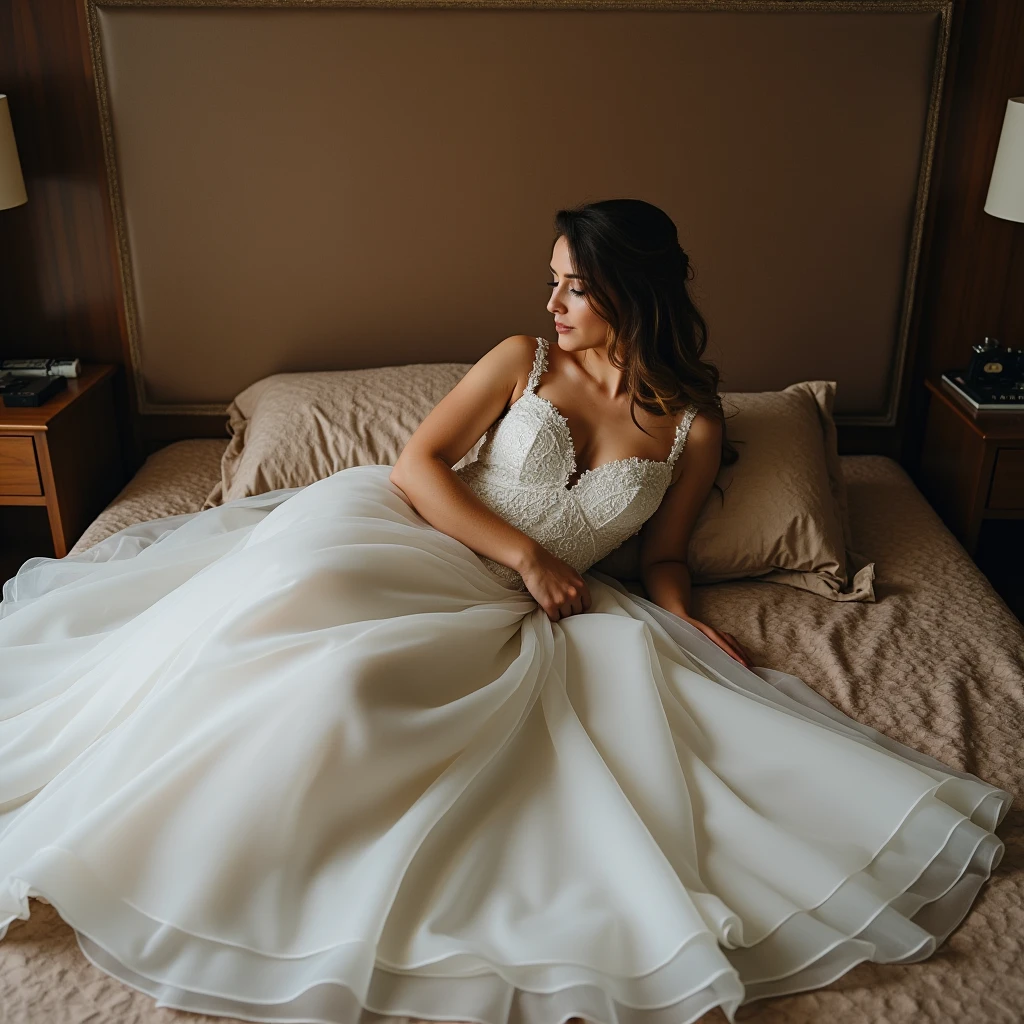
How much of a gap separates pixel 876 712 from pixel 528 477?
0.76 metres

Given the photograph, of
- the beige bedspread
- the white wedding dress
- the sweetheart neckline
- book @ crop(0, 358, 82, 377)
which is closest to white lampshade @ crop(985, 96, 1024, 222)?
the beige bedspread

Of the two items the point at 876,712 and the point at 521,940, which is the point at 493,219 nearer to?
the point at 876,712

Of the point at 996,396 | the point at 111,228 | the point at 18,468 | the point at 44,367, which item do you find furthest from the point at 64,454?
the point at 996,396

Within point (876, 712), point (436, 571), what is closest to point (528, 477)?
point (436, 571)

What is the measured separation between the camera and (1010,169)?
264 cm

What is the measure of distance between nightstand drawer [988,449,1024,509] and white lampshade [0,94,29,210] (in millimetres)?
2491

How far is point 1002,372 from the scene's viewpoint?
9.28 ft

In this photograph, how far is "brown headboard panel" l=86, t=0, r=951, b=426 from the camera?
8.75ft

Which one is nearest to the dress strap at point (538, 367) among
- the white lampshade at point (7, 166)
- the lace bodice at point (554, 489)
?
the lace bodice at point (554, 489)

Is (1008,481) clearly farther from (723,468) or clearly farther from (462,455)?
(462,455)

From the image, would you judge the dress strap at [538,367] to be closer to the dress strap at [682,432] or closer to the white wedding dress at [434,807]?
the dress strap at [682,432]

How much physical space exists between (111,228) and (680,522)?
5.58 feet

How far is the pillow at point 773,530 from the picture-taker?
2279mm

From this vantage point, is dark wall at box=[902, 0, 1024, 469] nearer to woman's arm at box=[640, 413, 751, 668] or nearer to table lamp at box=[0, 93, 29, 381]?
woman's arm at box=[640, 413, 751, 668]
